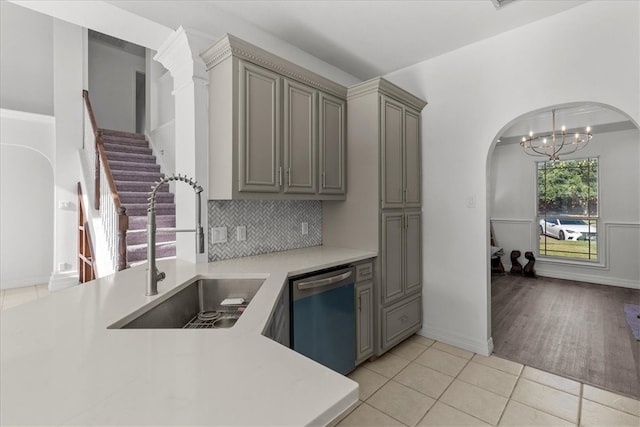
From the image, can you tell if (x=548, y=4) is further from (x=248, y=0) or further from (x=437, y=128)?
(x=248, y=0)

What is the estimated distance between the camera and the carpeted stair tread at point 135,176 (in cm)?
454

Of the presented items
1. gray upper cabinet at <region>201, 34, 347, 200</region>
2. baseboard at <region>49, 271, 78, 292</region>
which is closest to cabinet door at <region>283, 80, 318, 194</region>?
gray upper cabinet at <region>201, 34, 347, 200</region>

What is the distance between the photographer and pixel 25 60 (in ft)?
15.4

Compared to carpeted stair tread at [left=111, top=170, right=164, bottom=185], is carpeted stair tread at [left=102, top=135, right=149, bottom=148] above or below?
above

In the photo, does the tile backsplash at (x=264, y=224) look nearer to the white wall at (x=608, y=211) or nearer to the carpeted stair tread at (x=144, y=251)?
the carpeted stair tread at (x=144, y=251)

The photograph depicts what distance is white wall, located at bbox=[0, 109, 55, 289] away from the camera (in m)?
4.61

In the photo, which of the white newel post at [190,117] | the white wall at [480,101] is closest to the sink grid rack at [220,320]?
the white newel post at [190,117]

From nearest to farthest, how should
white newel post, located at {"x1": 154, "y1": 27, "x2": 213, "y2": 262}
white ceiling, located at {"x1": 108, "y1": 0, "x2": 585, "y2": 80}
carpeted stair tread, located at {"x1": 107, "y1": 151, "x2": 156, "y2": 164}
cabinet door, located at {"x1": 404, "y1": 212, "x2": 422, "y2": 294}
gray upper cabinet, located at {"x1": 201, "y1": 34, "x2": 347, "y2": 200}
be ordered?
gray upper cabinet, located at {"x1": 201, "y1": 34, "x2": 347, "y2": 200} → white newel post, located at {"x1": 154, "y1": 27, "x2": 213, "y2": 262} → white ceiling, located at {"x1": 108, "y1": 0, "x2": 585, "y2": 80} → cabinet door, located at {"x1": 404, "y1": 212, "x2": 422, "y2": 294} → carpeted stair tread, located at {"x1": 107, "y1": 151, "x2": 156, "y2": 164}

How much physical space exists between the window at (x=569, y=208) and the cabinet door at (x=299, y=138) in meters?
5.29

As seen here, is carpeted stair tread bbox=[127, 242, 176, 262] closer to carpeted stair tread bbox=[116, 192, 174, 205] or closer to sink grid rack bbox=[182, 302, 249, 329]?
carpeted stair tread bbox=[116, 192, 174, 205]

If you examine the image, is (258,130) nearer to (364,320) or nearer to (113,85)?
(364,320)

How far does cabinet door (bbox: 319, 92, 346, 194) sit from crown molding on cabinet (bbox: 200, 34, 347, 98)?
0.23 metres

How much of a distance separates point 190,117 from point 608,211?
6.41 meters

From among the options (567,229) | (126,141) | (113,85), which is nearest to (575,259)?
(567,229)
